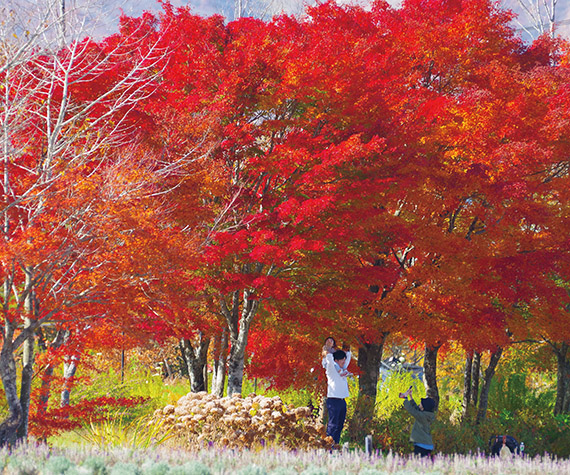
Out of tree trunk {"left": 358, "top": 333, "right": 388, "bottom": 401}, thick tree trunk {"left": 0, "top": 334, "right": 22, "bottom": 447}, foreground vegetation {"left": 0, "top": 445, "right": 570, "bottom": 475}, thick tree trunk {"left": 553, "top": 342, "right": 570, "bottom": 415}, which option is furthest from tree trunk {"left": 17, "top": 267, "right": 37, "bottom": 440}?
thick tree trunk {"left": 553, "top": 342, "right": 570, "bottom": 415}

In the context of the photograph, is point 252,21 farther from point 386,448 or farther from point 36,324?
point 386,448

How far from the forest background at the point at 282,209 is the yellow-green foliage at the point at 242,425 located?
A: 76.5 inches

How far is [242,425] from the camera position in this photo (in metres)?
10.1

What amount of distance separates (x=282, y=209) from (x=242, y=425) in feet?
13.7

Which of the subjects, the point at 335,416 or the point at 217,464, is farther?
the point at 335,416

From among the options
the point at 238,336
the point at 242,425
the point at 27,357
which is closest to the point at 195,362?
the point at 238,336

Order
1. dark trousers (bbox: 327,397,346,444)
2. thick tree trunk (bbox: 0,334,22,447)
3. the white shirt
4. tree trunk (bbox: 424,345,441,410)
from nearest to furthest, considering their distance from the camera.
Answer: thick tree trunk (bbox: 0,334,22,447) < the white shirt < dark trousers (bbox: 327,397,346,444) < tree trunk (bbox: 424,345,441,410)

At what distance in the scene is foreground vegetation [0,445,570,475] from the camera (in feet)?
18.5

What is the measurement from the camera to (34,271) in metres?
9.37

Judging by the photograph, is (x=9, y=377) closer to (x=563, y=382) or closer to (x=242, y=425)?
(x=242, y=425)

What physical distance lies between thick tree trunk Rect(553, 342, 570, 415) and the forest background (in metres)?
2.63

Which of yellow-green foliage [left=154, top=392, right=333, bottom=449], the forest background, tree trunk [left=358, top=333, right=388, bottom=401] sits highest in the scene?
the forest background

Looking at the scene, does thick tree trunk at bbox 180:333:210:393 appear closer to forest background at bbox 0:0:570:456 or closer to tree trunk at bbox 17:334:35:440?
forest background at bbox 0:0:570:456

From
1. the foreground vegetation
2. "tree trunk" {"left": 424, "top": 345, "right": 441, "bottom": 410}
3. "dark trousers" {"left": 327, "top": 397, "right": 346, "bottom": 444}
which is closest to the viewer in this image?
the foreground vegetation
